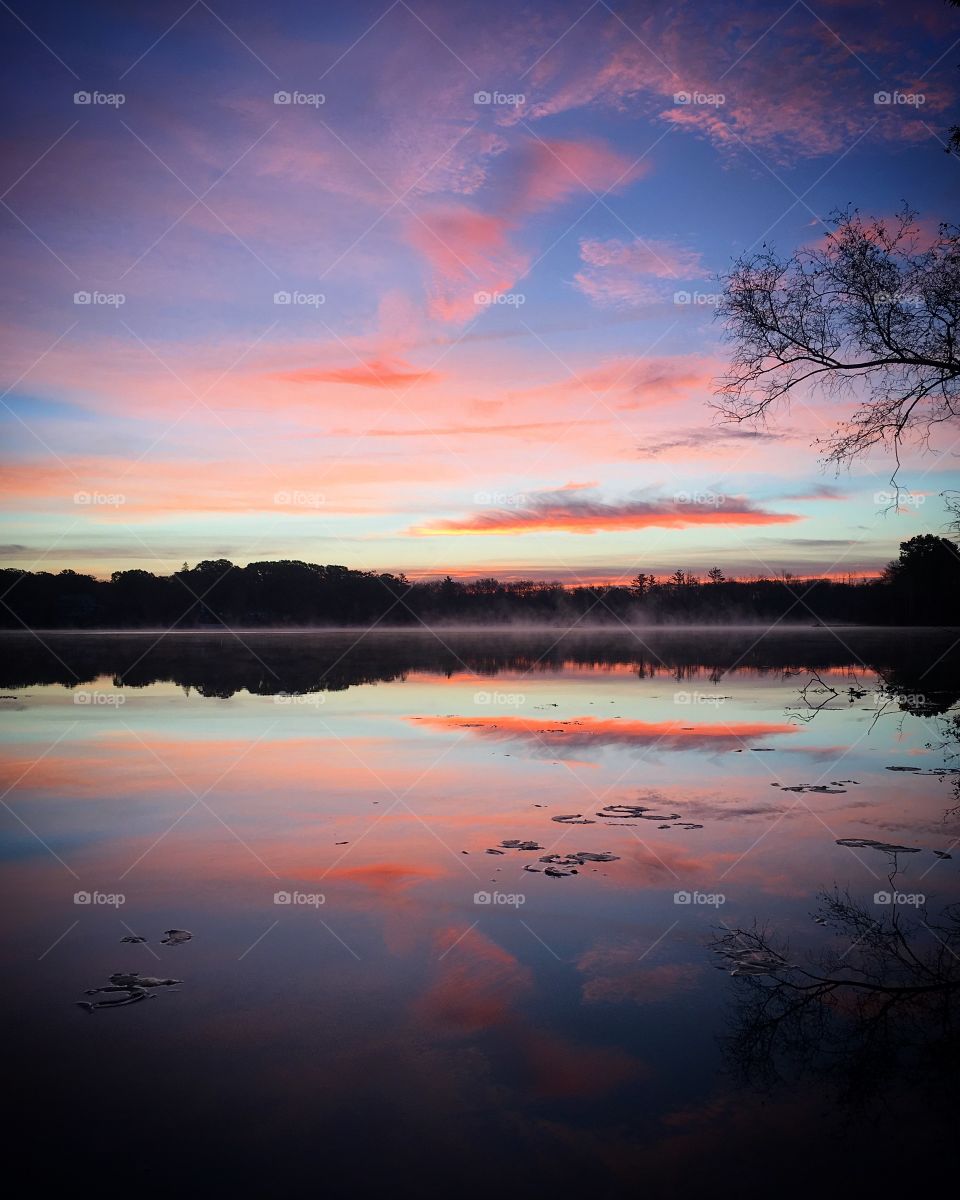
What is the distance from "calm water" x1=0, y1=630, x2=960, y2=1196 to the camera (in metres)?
4.98

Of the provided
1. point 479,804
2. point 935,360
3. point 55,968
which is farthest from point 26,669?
point 935,360

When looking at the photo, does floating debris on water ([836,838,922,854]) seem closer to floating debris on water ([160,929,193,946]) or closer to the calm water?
the calm water

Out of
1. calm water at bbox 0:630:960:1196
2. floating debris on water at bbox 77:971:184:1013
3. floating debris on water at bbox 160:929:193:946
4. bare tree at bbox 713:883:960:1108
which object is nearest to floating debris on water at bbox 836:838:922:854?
calm water at bbox 0:630:960:1196

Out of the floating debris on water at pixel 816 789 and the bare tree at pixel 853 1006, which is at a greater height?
the floating debris on water at pixel 816 789

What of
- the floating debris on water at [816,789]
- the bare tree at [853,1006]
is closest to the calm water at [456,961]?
the bare tree at [853,1006]

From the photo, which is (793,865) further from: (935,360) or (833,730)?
(833,730)

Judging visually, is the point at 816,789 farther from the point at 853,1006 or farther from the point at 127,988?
the point at 127,988

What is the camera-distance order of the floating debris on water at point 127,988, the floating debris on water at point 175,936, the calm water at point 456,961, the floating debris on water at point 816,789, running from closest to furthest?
the calm water at point 456,961
the floating debris on water at point 127,988
the floating debris on water at point 175,936
the floating debris on water at point 816,789

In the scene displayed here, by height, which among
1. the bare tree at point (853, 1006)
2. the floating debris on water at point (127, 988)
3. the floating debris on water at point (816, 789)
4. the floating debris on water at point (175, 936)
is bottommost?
the bare tree at point (853, 1006)

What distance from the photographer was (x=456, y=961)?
7355 millimetres

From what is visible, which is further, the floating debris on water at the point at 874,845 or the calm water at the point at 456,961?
the floating debris on water at the point at 874,845

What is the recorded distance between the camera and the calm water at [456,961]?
4977mm

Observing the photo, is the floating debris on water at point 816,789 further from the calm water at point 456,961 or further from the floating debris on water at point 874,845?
the floating debris on water at point 874,845

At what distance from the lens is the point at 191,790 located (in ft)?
46.0
